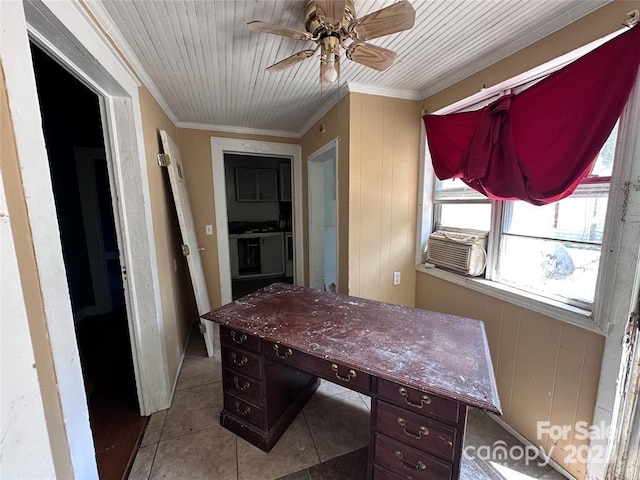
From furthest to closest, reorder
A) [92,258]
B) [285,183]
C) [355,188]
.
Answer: [285,183], [92,258], [355,188]

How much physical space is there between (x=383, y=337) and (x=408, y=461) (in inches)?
19.1

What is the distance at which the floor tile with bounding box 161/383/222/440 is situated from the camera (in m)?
1.67

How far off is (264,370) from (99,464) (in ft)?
3.44

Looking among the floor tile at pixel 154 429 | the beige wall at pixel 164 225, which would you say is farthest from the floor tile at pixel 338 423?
the beige wall at pixel 164 225

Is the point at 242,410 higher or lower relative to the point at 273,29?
lower

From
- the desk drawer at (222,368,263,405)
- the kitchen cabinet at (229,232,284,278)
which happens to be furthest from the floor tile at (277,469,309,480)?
the kitchen cabinet at (229,232,284,278)

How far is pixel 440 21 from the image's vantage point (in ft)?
4.50

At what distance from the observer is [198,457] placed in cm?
147

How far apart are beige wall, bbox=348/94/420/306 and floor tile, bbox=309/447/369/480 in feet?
3.67

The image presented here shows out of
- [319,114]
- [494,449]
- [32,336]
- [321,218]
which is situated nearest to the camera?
[32,336]

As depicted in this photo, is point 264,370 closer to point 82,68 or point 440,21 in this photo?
point 82,68

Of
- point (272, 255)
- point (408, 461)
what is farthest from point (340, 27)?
point (272, 255)

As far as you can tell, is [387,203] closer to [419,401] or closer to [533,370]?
[533,370]

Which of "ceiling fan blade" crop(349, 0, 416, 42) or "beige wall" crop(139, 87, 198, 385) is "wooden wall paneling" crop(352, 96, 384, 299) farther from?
"beige wall" crop(139, 87, 198, 385)
